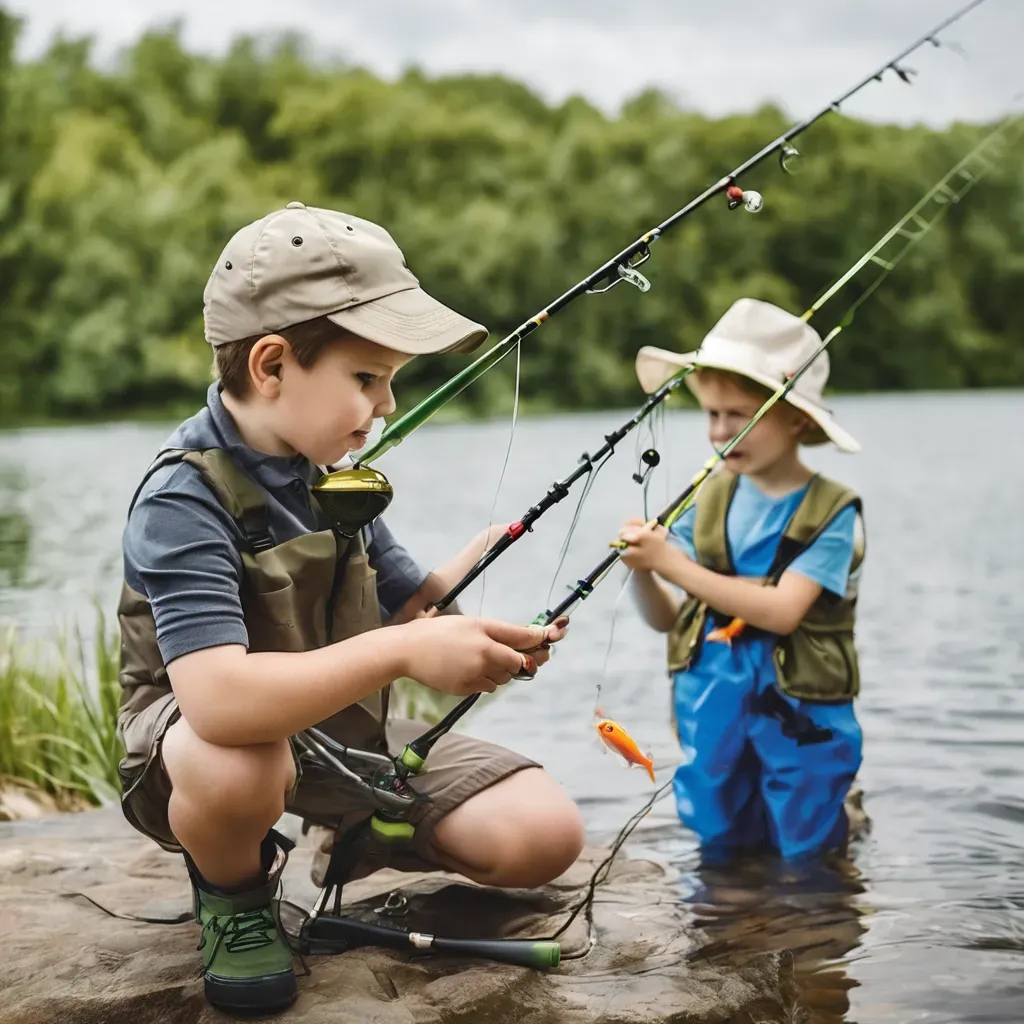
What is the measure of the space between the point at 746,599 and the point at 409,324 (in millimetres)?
1319

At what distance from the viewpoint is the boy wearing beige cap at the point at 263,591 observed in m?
2.21

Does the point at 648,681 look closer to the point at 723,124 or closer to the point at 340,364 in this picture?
the point at 340,364

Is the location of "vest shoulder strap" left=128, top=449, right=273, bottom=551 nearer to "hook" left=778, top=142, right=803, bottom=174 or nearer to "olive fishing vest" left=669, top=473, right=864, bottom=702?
"hook" left=778, top=142, right=803, bottom=174

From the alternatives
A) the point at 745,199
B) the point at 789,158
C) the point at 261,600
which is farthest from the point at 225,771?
the point at 789,158

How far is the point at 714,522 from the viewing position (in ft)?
11.8

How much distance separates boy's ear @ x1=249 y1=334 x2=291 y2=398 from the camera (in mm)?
2383

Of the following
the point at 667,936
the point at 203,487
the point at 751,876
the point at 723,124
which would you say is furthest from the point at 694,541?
the point at 723,124

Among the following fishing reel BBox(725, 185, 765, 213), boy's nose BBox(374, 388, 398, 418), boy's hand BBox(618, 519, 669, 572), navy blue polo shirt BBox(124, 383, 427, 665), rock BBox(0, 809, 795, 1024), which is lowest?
rock BBox(0, 809, 795, 1024)

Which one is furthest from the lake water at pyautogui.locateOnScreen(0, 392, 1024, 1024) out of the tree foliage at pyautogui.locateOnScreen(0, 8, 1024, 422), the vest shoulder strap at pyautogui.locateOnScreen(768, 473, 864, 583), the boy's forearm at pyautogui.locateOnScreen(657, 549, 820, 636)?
the tree foliage at pyautogui.locateOnScreen(0, 8, 1024, 422)

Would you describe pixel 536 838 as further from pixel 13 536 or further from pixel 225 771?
pixel 13 536

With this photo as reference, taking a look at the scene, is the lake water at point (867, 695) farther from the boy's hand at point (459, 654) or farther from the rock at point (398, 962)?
the boy's hand at point (459, 654)

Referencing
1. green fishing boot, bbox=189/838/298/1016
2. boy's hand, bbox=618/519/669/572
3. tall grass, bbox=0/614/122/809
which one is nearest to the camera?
green fishing boot, bbox=189/838/298/1016

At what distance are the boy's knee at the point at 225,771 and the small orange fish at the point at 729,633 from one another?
149cm

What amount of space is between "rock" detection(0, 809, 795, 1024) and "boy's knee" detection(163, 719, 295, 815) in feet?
1.18
